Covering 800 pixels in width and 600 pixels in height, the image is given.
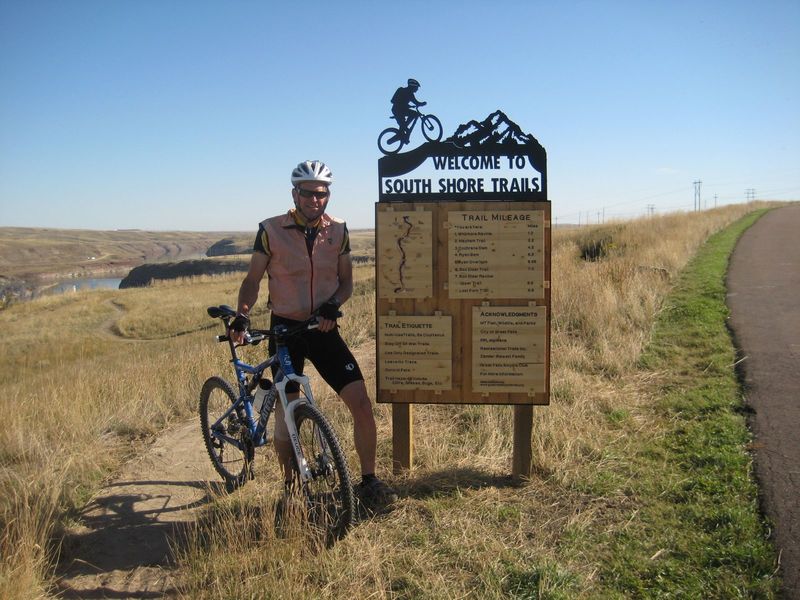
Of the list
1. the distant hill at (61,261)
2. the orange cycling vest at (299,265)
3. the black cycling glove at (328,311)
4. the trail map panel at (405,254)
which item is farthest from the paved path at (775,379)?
the distant hill at (61,261)

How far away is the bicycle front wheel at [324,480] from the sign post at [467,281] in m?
0.77

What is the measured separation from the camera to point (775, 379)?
5797 mm

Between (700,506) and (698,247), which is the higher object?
(698,247)

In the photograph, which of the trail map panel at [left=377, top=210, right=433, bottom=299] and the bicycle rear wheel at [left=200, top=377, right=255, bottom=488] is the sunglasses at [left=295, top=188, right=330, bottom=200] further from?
the bicycle rear wheel at [left=200, top=377, right=255, bottom=488]

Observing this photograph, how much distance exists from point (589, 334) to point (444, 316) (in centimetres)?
423

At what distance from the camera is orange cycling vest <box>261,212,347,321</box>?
3.69 metres

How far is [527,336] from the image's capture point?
4168 mm

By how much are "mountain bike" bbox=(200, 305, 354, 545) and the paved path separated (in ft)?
7.09

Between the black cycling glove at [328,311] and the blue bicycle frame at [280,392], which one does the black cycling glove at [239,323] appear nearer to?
the blue bicycle frame at [280,392]

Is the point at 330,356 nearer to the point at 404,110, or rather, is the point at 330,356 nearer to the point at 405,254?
the point at 405,254

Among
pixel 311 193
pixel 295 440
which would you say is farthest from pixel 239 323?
pixel 311 193

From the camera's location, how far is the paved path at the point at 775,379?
3359mm

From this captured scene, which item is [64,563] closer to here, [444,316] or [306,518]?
[306,518]

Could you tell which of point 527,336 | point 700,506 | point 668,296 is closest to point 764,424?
point 700,506
